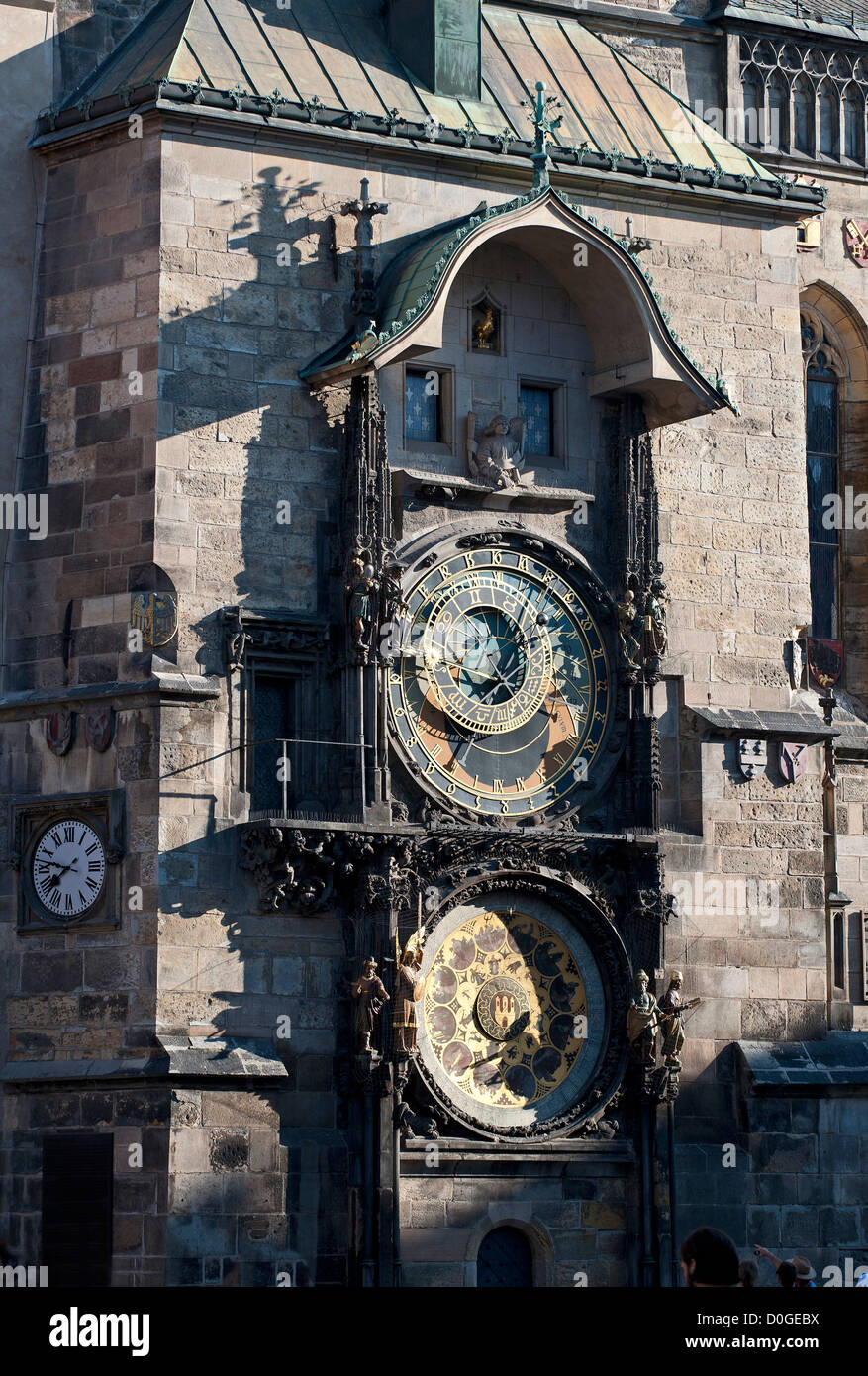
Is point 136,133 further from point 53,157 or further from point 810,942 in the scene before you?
point 810,942

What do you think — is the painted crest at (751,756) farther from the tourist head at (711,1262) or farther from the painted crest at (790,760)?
the tourist head at (711,1262)

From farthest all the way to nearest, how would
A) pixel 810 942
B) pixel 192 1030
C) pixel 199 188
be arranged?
pixel 810 942 < pixel 199 188 < pixel 192 1030

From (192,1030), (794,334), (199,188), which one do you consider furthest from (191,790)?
(794,334)

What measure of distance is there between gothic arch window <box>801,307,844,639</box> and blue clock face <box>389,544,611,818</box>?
15.0ft

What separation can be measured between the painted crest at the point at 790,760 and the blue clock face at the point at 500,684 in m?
1.91

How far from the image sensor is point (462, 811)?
2212 centimetres

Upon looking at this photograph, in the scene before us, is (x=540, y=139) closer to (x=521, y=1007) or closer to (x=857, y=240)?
(x=857, y=240)

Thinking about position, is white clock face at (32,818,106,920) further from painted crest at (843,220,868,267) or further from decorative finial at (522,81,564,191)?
painted crest at (843,220,868,267)

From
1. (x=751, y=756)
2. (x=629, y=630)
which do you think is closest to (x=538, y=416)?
(x=629, y=630)

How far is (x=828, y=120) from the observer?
2706cm

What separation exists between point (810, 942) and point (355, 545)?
6.02 m

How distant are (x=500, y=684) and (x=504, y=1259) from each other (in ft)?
16.7

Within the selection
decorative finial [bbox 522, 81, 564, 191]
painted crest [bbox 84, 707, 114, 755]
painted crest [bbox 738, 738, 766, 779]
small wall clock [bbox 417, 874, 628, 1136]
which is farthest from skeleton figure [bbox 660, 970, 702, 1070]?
decorative finial [bbox 522, 81, 564, 191]

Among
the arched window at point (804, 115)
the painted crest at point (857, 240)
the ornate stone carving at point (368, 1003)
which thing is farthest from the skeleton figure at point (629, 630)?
the arched window at point (804, 115)
